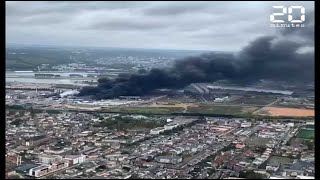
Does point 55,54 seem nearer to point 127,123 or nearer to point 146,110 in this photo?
point 146,110

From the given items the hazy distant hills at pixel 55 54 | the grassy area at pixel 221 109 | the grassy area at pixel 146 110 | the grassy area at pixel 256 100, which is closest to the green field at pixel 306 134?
the grassy area at pixel 221 109

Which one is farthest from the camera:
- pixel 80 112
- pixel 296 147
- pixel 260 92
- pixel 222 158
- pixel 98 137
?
pixel 260 92

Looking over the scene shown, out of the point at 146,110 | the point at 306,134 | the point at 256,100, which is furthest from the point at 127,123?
the point at 256,100

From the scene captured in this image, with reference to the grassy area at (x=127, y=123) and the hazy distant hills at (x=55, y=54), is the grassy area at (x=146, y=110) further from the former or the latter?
the hazy distant hills at (x=55, y=54)

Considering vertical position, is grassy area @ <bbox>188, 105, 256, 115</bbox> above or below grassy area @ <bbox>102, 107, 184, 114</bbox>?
below

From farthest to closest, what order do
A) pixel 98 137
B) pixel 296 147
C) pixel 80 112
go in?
pixel 80 112, pixel 98 137, pixel 296 147

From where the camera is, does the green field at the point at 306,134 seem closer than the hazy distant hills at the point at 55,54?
Yes

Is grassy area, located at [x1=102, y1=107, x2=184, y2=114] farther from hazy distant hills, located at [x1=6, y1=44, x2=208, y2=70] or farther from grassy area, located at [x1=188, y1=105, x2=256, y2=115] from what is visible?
hazy distant hills, located at [x1=6, y1=44, x2=208, y2=70]

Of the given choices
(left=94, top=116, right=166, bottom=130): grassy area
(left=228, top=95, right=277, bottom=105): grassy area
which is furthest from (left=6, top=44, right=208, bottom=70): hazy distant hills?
(left=94, top=116, right=166, bottom=130): grassy area

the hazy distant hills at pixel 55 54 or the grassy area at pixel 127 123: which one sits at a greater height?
the hazy distant hills at pixel 55 54
